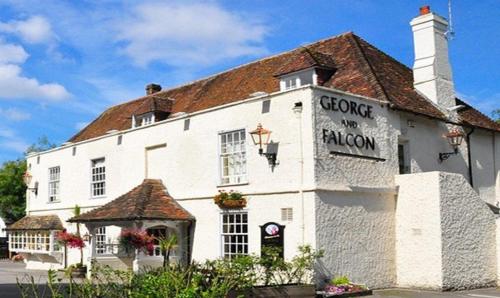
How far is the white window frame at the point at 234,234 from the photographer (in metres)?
17.7

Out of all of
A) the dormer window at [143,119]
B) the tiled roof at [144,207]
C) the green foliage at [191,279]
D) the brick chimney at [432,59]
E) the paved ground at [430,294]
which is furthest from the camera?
the dormer window at [143,119]

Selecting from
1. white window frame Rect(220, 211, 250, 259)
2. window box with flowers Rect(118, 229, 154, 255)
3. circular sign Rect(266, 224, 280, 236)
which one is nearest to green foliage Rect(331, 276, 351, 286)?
circular sign Rect(266, 224, 280, 236)

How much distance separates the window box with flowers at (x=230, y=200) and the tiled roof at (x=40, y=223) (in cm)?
1058

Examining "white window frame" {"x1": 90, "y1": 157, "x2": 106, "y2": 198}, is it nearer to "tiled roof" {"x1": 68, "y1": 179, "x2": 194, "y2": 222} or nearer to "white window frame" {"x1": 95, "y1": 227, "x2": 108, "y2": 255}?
"white window frame" {"x1": 95, "y1": 227, "x2": 108, "y2": 255}

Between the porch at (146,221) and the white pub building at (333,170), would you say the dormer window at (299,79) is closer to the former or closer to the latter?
the white pub building at (333,170)

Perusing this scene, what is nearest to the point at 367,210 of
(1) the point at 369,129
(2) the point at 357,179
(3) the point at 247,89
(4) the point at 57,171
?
(2) the point at 357,179

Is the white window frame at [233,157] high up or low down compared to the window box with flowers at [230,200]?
up

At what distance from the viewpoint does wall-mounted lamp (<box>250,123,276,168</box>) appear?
17.0 metres

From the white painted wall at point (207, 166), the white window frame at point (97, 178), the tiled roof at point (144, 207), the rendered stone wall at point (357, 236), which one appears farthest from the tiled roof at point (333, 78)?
the tiled roof at point (144, 207)

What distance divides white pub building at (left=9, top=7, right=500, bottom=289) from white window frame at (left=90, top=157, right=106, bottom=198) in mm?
120

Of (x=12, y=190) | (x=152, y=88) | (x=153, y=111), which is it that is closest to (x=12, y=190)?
(x=12, y=190)

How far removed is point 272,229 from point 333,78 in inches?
236

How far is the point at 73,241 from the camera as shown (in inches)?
914

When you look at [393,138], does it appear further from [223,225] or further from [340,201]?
[223,225]
